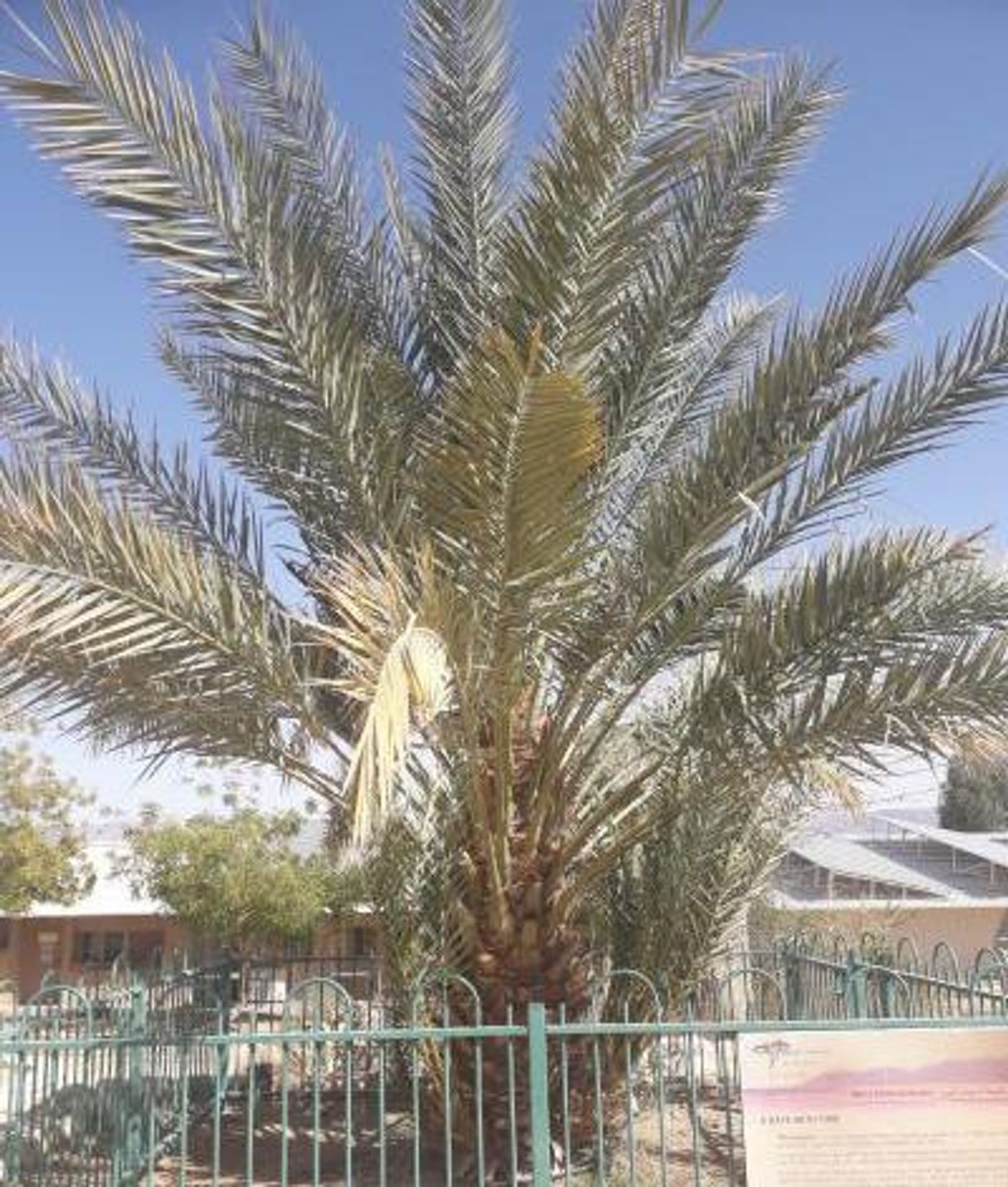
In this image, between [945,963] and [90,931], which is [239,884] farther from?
[945,963]

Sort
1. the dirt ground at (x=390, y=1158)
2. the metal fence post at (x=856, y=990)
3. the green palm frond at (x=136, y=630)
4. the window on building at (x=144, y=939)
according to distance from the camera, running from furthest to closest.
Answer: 1. the window on building at (x=144, y=939)
2. the metal fence post at (x=856, y=990)
3. the dirt ground at (x=390, y=1158)
4. the green palm frond at (x=136, y=630)

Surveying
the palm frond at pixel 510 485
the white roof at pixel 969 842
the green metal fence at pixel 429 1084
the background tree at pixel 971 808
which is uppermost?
the background tree at pixel 971 808

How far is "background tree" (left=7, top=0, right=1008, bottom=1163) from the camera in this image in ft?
18.5

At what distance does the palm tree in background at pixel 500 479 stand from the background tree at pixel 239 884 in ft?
63.4

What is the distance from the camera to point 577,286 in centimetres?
630

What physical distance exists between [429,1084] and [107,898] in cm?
2806

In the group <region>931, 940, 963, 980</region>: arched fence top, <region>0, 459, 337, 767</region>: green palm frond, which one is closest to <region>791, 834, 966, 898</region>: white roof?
<region>931, 940, 963, 980</region>: arched fence top

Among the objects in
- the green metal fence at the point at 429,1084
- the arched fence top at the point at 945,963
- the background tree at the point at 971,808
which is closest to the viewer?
the green metal fence at the point at 429,1084

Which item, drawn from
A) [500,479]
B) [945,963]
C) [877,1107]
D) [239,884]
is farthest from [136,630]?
[239,884]

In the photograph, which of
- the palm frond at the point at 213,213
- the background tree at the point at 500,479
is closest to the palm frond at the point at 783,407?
the background tree at the point at 500,479

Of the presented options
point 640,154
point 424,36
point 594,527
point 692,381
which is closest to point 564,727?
point 594,527

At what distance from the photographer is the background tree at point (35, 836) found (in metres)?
28.7

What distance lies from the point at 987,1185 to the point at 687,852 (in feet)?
12.2

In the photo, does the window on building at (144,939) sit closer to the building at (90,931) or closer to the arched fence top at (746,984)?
the building at (90,931)
